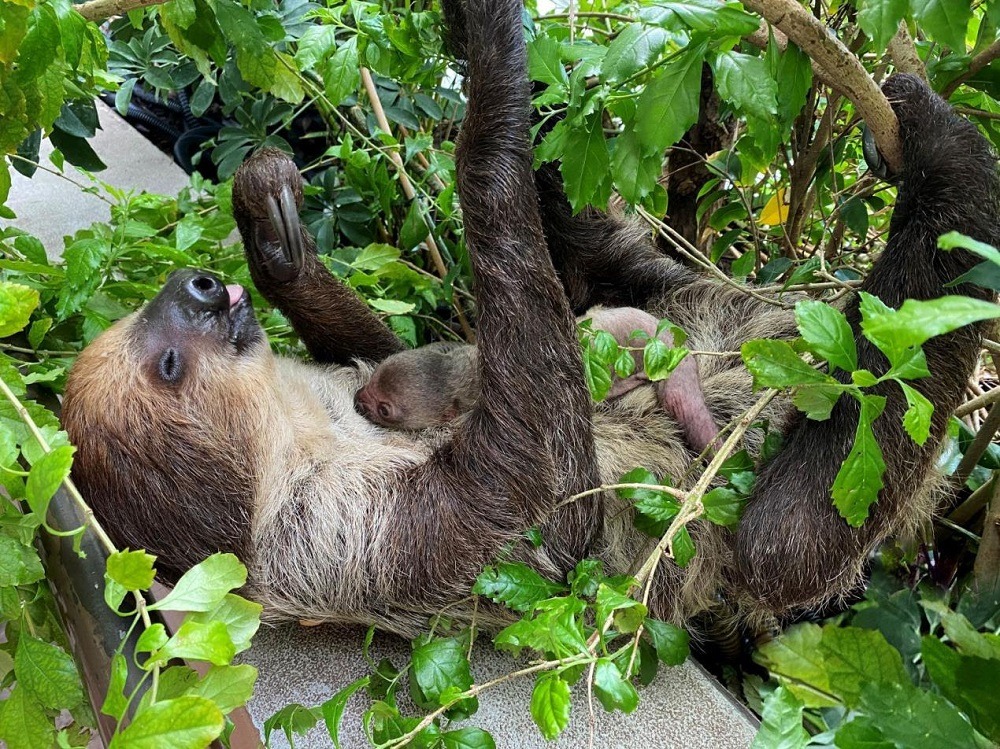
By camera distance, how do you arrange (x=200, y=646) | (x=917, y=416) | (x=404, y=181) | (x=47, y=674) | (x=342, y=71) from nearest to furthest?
(x=200, y=646), (x=917, y=416), (x=47, y=674), (x=342, y=71), (x=404, y=181)

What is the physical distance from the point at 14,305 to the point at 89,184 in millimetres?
4651

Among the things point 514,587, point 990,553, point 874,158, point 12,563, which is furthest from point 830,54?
point 12,563

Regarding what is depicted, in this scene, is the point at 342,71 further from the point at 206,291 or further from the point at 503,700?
the point at 503,700

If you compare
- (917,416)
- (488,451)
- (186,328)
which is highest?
(917,416)

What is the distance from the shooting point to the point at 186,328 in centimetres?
238

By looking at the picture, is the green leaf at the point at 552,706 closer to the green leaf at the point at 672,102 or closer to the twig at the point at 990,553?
the green leaf at the point at 672,102

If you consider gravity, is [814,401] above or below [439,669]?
above

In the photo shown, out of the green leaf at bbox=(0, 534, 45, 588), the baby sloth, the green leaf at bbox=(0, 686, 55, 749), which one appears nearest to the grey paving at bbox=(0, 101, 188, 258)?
the baby sloth

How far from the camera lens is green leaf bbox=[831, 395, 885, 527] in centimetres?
145

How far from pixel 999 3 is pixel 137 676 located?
A: 2219 mm

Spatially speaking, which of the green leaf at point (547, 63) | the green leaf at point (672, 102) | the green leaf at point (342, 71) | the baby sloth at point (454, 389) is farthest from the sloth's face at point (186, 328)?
the green leaf at point (672, 102)

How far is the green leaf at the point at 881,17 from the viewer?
1336mm

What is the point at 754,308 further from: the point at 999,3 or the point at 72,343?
the point at 72,343

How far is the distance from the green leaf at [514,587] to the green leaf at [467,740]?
1.14 feet
